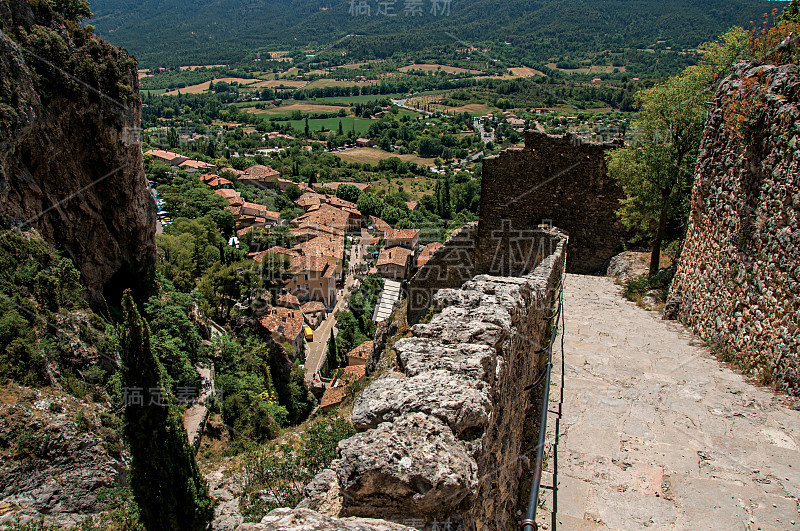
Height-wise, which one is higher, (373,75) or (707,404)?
(373,75)

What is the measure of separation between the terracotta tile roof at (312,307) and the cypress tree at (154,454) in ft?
102

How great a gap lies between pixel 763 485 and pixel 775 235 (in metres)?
3.03

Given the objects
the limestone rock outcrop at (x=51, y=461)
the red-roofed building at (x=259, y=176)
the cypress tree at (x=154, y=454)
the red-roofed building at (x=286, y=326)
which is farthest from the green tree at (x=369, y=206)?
the cypress tree at (x=154, y=454)

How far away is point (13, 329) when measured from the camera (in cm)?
1471

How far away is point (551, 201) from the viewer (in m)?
11.4

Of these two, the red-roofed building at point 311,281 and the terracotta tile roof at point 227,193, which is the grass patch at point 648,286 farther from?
the terracotta tile roof at point 227,193

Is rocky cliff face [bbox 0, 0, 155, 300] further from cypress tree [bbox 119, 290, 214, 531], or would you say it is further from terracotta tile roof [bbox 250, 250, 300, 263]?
terracotta tile roof [bbox 250, 250, 300, 263]

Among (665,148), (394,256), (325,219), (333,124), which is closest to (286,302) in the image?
(394,256)

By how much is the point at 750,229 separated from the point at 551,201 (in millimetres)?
5319

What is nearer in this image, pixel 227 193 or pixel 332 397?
pixel 332 397

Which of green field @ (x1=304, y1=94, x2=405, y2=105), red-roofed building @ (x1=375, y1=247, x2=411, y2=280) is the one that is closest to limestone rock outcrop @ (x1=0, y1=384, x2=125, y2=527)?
red-roofed building @ (x1=375, y1=247, x2=411, y2=280)

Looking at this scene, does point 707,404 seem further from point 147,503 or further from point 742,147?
A: point 147,503

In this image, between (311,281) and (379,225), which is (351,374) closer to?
(311,281)

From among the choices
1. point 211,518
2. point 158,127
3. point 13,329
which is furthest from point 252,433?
point 158,127
